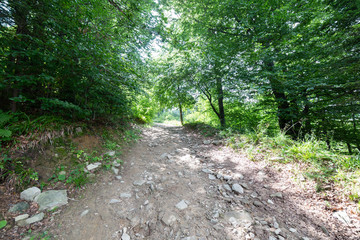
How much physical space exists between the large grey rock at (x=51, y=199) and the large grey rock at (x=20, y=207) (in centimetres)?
12

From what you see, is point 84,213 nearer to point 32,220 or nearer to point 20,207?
point 32,220

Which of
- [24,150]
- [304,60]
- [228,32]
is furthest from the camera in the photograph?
[228,32]

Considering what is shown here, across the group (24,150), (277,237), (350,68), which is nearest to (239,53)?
(350,68)

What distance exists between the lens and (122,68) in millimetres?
3385

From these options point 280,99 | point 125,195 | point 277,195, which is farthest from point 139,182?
point 280,99

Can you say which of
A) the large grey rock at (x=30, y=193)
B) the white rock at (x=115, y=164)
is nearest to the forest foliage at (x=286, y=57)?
the white rock at (x=115, y=164)

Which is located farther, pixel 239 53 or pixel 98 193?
pixel 239 53

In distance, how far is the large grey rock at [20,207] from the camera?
6.42 ft

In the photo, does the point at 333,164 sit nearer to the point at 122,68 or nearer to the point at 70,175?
the point at 122,68

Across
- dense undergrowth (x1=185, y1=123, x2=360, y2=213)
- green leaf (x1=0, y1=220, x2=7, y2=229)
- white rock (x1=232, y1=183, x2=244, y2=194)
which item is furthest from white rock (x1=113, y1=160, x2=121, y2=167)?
dense undergrowth (x1=185, y1=123, x2=360, y2=213)

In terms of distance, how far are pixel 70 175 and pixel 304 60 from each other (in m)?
8.40

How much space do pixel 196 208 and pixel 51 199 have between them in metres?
2.57

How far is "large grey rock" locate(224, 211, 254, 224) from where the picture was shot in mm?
1891

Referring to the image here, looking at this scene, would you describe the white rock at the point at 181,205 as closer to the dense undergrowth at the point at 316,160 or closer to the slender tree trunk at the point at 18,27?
the dense undergrowth at the point at 316,160
